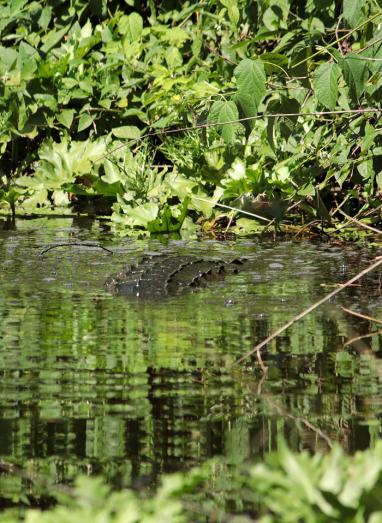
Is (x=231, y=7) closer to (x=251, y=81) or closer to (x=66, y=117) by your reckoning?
(x=251, y=81)

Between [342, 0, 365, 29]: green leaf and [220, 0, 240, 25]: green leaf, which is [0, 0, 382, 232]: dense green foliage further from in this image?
[342, 0, 365, 29]: green leaf

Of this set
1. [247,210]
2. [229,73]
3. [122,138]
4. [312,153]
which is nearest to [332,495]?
[312,153]

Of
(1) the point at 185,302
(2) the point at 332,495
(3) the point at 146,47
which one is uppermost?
(3) the point at 146,47

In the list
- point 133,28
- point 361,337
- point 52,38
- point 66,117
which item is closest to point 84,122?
point 66,117

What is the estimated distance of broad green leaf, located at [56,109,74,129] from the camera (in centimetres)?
919

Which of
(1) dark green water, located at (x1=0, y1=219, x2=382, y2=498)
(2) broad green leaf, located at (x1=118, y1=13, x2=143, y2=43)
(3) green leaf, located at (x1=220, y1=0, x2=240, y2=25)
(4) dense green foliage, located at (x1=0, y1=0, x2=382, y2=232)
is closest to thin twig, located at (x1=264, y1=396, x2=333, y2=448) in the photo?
(1) dark green water, located at (x1=0, y1=219, x2=382, y2=498)

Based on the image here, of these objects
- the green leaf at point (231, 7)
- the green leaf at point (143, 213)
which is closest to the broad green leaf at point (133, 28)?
the green leaf at point (143, 213)

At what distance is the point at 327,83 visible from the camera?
4695 mm

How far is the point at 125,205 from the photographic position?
787 centimetres

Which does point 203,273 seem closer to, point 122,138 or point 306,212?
point 306,212

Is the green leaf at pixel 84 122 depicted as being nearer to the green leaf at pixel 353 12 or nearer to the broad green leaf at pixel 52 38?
the broad green leaf at pixel 52 38

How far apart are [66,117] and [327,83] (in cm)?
484

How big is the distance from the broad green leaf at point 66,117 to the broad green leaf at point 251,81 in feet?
15.3

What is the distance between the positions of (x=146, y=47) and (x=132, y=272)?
4.76 metres
